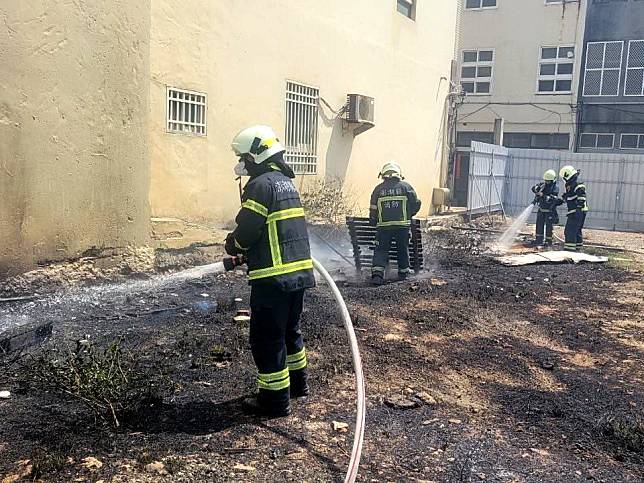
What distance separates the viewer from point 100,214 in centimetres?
654

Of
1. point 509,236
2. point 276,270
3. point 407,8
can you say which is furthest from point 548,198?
point 276,270

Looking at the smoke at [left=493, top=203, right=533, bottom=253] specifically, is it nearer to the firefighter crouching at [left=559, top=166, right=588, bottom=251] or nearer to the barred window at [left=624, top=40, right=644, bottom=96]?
the firefighter crouching at [left=559, top=166, right=588, bottom=251]

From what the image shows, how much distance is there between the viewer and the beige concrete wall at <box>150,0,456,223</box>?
7.57 meters

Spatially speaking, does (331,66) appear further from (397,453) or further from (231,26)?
(397,453)

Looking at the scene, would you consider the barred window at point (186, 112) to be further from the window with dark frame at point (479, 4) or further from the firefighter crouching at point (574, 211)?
the window with dark frame at point (479, 4)

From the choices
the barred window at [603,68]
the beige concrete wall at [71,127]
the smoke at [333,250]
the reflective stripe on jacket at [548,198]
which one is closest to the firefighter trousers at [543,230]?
the reflective stripe on jacket at [548,198]

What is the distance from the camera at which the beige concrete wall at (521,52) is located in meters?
23.6

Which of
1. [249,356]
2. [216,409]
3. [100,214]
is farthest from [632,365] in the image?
[100,214]

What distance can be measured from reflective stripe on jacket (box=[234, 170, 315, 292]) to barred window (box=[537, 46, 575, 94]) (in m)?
22.9

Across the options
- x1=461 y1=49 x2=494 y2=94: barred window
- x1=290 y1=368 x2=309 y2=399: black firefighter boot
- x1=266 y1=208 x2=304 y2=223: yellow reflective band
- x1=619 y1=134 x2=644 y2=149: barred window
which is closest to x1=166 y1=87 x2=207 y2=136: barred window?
x1=266 y1=208 x2=304 y2=223: yellow reflective band

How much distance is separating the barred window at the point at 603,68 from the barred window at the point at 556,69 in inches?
28.4

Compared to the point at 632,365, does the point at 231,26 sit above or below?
above

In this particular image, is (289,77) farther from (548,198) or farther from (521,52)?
(521,52)

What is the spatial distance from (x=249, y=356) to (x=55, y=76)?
11.1ft
